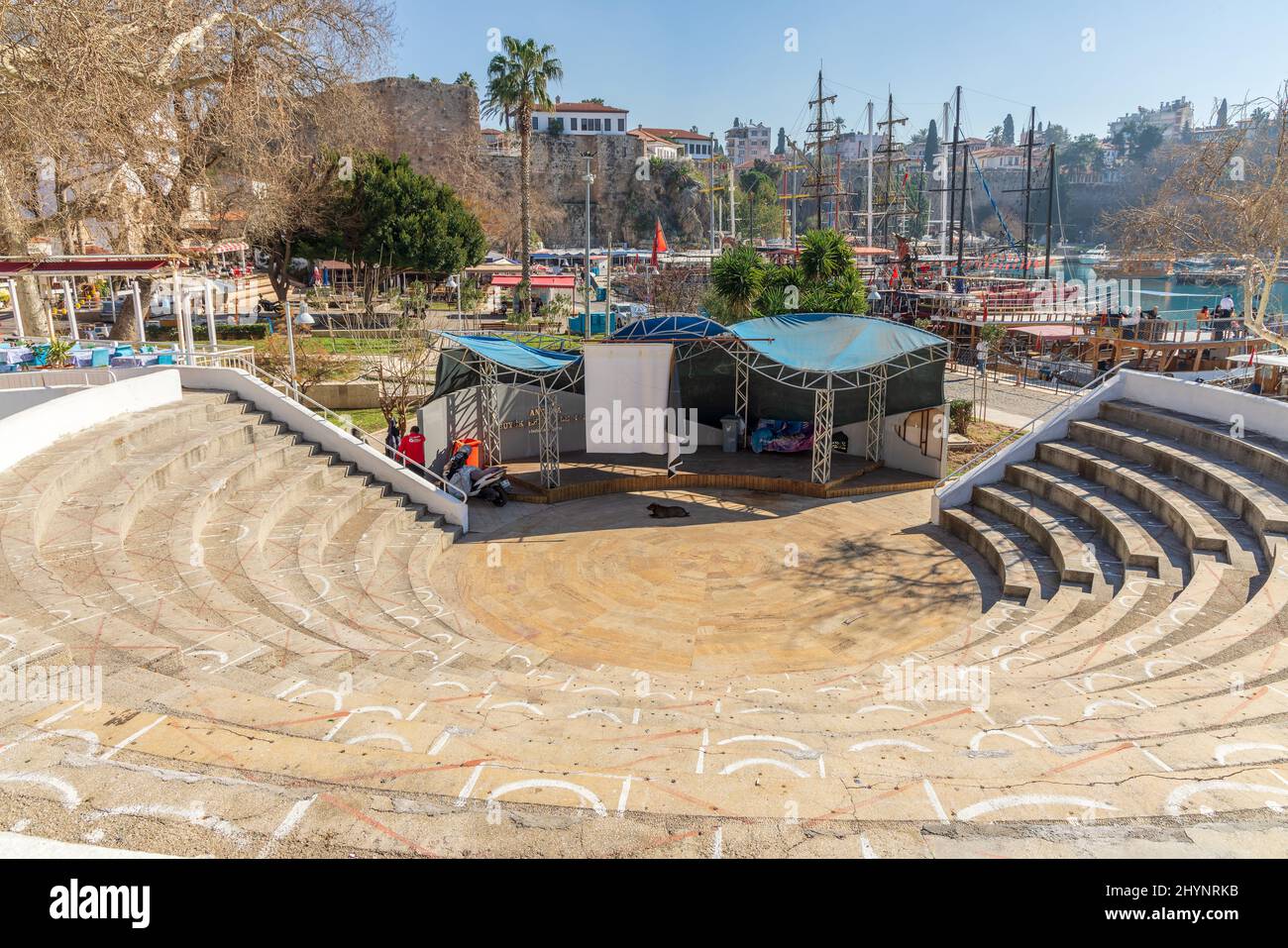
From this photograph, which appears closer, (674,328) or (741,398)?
→ (674,328)

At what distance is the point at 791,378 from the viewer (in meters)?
20.2

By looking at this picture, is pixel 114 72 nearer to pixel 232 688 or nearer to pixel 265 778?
pixel 232 688

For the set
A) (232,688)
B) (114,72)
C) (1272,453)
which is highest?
(114,72)

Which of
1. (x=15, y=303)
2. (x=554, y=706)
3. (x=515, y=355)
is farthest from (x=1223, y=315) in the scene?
(x=15, y=303)

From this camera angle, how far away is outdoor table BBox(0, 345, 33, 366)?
15453 millimetres

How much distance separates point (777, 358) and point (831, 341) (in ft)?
5.37

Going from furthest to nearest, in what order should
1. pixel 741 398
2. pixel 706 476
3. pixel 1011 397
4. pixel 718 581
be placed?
pixel 1011 397 < pixel 741 398 < pixel 706 476 < pixel 718 581

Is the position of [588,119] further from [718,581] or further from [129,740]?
[129,740]

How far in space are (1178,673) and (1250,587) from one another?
3288 mm

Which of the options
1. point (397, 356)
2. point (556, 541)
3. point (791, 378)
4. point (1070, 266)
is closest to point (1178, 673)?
point (556, 541)

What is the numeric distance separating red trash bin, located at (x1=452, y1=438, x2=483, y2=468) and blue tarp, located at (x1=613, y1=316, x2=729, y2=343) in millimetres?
4136

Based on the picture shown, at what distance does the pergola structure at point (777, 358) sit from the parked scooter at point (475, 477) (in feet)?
3.57

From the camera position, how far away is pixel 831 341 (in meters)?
18.1
